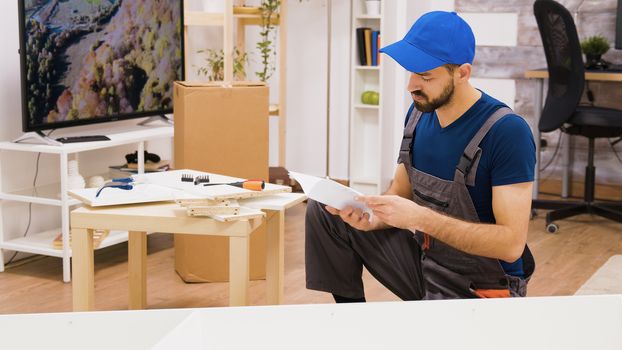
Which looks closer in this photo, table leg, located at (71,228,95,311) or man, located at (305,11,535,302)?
man, located at (305,11,535,302)

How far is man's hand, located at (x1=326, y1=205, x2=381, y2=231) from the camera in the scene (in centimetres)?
252

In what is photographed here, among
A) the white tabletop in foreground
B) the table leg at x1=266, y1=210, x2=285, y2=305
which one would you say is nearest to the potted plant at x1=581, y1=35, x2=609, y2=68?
the table leg at x1=266, y1=210, x2=285, y2=305

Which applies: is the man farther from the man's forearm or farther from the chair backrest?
the chair backrest

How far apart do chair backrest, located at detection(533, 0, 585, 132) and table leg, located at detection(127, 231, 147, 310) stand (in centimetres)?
254

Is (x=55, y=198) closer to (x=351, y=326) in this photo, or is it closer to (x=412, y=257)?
(x=412, y=257)

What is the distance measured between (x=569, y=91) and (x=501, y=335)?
3552mm

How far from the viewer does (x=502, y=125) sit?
2.39 m

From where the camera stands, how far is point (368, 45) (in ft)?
18.5

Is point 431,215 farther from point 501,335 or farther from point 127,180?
point 127,180

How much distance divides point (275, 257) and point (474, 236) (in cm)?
91

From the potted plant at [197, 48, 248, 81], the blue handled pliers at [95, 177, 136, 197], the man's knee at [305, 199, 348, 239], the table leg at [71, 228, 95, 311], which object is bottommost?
the table leg at [71, 228, 95, 311]

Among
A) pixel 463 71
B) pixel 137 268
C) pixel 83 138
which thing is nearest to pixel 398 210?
pixel 463 71

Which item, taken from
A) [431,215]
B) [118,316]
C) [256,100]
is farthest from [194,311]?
[256,100]

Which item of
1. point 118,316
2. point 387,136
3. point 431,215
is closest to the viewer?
point 118,316
